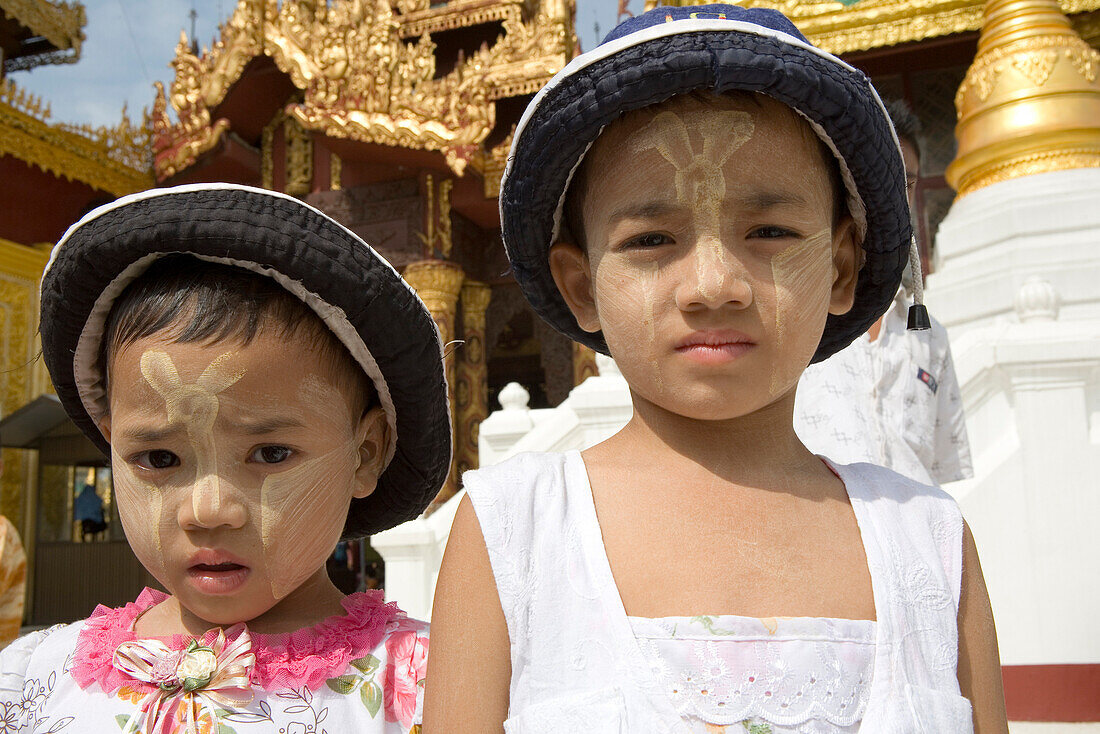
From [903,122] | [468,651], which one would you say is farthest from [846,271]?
[903,122]

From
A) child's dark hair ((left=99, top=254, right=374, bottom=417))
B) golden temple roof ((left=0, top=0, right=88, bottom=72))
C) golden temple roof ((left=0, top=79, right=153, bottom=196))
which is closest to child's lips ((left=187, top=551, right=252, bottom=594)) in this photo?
child's dark hair ((left=99, top=254, right=374, bottom=417))

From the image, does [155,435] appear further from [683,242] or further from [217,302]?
[683,242]

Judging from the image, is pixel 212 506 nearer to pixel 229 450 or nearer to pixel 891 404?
pixel 229 450

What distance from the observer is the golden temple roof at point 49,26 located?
1152cm

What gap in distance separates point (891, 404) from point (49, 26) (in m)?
12.9

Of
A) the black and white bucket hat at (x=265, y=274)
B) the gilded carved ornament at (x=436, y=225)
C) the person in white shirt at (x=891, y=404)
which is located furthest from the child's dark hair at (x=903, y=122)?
the gilded carved ornament at (x=436, y=225)

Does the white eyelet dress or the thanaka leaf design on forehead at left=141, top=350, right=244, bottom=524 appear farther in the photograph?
the thanaka leaf design on forehead at left=141, top=350, right=244, bottom=524

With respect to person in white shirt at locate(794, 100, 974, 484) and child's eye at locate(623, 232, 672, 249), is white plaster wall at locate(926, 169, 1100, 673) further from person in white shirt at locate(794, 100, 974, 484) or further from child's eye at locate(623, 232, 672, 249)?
child's eye at locate(623, 232, 672, 249)

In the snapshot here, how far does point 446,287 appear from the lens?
9.35 m

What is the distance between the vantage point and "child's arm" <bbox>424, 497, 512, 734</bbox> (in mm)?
954

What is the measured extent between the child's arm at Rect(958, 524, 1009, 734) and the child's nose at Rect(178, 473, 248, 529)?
0.87 meters

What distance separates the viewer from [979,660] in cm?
101

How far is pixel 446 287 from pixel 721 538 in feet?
27.8

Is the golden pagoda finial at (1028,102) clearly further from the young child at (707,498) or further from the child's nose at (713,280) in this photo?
the child's nose at (713,280)
